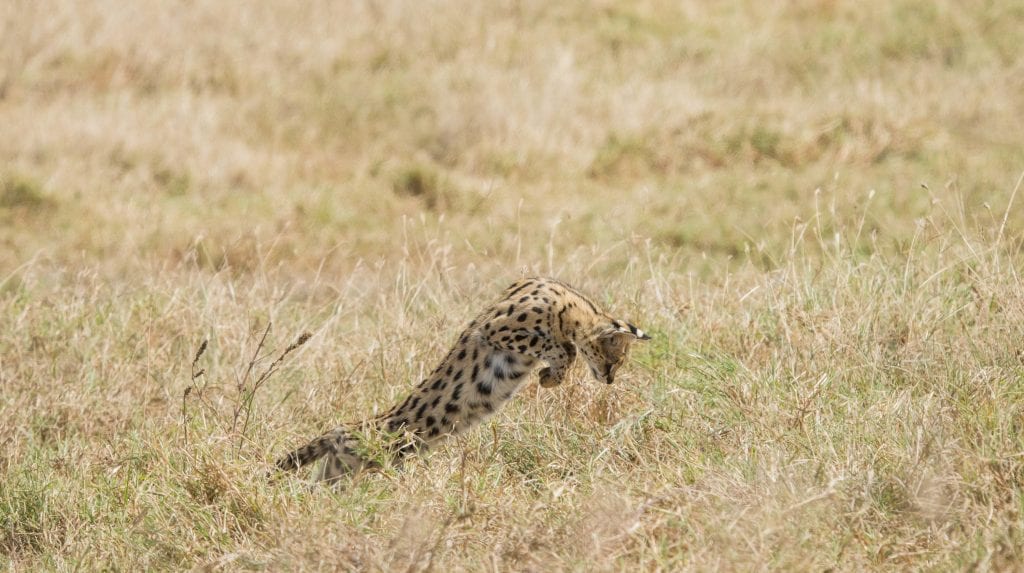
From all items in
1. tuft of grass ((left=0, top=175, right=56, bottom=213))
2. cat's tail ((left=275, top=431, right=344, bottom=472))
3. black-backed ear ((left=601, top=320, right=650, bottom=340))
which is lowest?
tuft of grass ((left=0, top=175, right=56, bottom=213))

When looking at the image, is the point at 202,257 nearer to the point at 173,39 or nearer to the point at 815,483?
the point at 173,39

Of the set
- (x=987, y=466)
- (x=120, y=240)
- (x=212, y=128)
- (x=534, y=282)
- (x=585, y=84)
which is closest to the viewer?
(x=987, y=466)

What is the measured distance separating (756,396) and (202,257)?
5.23 metres

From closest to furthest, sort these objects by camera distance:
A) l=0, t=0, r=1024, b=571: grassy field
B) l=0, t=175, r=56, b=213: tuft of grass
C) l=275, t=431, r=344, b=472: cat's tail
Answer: l=0, t=0, r=1024, b=571: grassy field, l=275, t=431, r=344, b=472: cat's tail, l=0, t=175, r=56, b=213: tuft of grass

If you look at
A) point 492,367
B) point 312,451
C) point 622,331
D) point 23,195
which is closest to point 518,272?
point 622,331

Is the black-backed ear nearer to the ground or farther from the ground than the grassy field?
farther from the ground

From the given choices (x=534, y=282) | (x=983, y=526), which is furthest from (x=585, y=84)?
(x=983, y=526)

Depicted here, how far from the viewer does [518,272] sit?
742 centimetres

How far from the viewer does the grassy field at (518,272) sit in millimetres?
4590

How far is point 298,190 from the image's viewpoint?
1073 cm

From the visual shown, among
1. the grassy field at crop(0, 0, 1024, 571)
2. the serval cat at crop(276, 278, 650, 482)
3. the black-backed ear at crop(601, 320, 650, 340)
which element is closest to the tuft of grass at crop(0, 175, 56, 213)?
the grassy field at crop(0, 0, 1024, 571)

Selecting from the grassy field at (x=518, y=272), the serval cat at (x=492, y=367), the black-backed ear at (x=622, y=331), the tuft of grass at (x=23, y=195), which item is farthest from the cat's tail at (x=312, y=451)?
the tuft of grass at (x=23, y=195)

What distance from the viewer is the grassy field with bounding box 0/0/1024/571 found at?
15.1 feet

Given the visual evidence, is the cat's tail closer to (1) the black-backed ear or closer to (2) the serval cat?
(2) the serval cat
